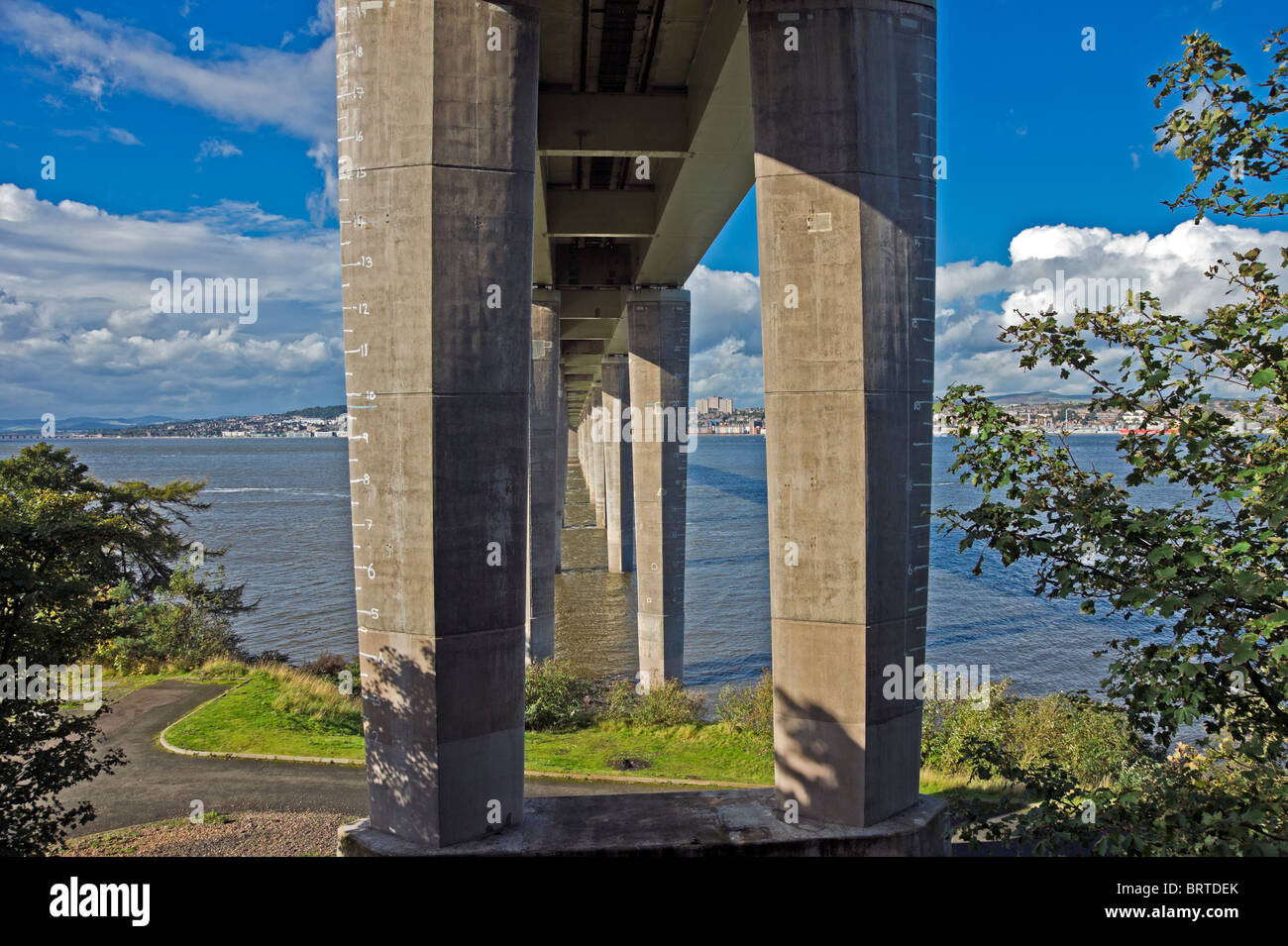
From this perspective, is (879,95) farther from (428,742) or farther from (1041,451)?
(428,742)

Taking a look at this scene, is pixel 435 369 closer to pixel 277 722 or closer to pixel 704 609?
pixel 277 722

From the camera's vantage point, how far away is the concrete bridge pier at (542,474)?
2852cm

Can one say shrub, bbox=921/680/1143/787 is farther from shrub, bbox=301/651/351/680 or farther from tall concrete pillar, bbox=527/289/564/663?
shrub, bbox=301/651/351/680

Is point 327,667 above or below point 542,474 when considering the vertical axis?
below

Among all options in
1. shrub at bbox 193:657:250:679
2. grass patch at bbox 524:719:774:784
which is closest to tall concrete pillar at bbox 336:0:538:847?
grass patch at bbox 524:719:774:784

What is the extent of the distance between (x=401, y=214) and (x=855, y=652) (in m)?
6.10

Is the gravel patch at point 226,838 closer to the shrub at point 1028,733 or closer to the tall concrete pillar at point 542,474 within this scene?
the shrub at point 1028,733

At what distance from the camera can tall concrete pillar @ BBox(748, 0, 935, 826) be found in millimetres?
8336

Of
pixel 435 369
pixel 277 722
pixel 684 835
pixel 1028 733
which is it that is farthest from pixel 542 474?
pixel 684 835

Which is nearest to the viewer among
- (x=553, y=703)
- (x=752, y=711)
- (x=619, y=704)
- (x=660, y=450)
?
(x=752, y=711)

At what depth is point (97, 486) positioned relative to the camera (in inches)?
987

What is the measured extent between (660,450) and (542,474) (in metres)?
6.17

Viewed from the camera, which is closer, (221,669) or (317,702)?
(317,702)

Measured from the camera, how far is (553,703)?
66.4ft
